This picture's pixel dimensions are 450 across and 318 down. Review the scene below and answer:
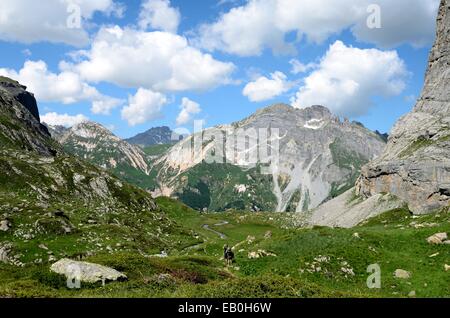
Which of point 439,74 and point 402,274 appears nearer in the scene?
point 402,274

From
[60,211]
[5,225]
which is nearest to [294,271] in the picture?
[5,225]

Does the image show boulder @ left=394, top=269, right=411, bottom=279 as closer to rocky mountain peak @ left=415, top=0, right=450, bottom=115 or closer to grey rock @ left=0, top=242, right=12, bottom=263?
grey rock @ left=0, top=242, right=12, bottom=263

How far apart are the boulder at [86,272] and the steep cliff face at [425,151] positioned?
88015mm

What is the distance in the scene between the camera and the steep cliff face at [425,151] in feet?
349

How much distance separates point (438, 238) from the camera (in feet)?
144

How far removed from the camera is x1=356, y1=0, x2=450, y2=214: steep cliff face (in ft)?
349

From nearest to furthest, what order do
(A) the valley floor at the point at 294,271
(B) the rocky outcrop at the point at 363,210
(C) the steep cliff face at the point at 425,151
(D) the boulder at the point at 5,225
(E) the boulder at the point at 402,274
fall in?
(A) the valley floor at the point at 294,271
(E) the boulder at the point at 402,274
(D) the boulder at the point at 5,225
(C) the steep cliff face at the point at 425,151
(B) the rocky outcrop at the point at 363,210

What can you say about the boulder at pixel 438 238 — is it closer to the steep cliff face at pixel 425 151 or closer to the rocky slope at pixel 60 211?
the rocky slope at pixel 60 211

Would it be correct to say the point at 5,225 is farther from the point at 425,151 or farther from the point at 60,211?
the point at 425,151

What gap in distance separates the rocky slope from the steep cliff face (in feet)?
196

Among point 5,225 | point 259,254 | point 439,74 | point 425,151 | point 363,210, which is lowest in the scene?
point 259,254

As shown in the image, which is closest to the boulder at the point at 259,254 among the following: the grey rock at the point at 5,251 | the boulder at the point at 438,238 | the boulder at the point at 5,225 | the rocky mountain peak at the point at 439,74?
the boulder at the point at 438,238

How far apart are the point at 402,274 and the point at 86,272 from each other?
1042 inches
